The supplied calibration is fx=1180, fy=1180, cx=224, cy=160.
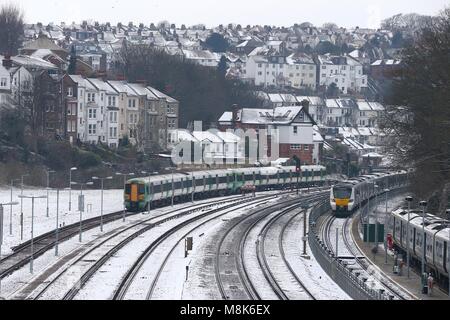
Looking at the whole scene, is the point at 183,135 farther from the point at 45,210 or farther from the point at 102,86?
the point at 45,210

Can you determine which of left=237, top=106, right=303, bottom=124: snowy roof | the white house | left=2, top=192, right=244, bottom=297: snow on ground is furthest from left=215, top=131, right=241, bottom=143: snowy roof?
left=2, top=192, right=244, bottom=297: snow on ground

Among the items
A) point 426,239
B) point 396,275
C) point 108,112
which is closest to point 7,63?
point 108,112

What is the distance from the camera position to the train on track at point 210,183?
7356 cm

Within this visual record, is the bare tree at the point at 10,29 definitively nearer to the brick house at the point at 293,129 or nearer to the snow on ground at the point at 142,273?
the brick house at the point at 293,129

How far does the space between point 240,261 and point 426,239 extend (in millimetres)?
7901

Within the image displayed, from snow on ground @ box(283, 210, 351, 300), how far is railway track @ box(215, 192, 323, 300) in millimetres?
411

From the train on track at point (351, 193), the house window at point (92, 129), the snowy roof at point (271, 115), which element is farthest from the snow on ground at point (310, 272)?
the snowy roof at point (271, 115)

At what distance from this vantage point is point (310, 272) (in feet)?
149

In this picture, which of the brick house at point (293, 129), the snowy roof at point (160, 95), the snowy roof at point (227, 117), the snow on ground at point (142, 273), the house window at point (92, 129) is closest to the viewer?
the snow on ground at point (142, 273)

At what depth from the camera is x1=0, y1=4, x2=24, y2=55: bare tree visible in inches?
5536

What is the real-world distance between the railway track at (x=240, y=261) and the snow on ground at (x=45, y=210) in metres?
9.17
